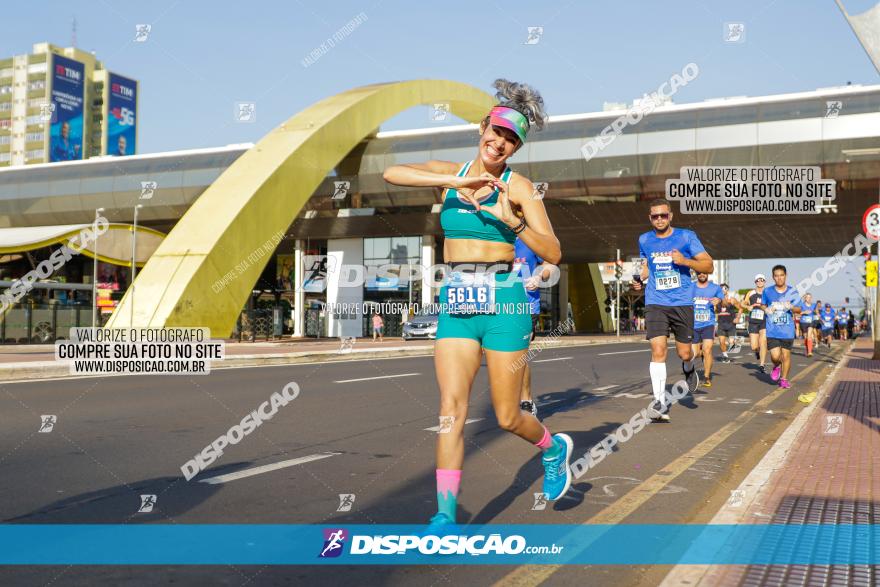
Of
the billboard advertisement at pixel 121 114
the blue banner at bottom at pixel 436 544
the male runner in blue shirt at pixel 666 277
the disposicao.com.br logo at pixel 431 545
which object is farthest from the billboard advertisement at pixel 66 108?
the disposicao.com.br logo at pixel 431 545

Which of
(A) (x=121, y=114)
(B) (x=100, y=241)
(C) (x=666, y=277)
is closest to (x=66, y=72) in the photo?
(A) (x=121, y=114)

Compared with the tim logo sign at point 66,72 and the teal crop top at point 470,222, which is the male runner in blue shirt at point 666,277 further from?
the tim logo sign at point 66,72

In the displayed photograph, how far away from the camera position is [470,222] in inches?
151

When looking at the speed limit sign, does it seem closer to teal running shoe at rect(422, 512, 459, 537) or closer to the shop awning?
teal running shoe at rect(422, 512, 459, 537)

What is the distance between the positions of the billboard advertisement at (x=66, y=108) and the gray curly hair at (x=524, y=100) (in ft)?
448

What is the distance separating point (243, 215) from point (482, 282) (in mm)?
→ 27408

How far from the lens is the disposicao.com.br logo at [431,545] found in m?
3.74

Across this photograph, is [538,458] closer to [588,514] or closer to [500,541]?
[588,514]

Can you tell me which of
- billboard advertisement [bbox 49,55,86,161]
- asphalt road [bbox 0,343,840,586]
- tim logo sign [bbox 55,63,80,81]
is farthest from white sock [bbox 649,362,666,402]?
tim logo sign [bbox 55,63,80,81]

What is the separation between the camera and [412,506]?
460cm

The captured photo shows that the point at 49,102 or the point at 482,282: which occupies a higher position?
the point at 49,102

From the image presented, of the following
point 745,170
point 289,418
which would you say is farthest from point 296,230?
point 289,418

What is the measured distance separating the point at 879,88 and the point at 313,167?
71.1ft

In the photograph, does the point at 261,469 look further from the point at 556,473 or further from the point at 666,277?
the point at 666,277
